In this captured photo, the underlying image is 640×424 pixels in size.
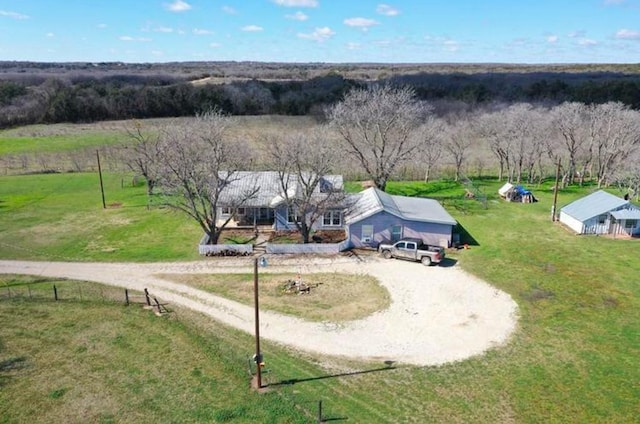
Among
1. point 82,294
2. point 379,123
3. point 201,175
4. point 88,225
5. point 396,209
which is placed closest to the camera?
point 82,294

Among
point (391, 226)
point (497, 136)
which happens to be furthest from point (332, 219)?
point (497, 136)

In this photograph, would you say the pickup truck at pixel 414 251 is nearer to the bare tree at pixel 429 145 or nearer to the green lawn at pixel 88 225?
the green lawn at pixel 88 225

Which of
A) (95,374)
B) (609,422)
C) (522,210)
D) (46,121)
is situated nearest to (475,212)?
(522,210)

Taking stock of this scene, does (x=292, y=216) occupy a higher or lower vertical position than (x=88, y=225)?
higher

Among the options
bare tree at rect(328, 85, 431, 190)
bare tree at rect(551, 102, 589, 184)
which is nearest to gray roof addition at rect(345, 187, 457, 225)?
bare tree at rect(328, 85, 431, 190)

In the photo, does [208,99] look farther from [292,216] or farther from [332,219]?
[292,216]

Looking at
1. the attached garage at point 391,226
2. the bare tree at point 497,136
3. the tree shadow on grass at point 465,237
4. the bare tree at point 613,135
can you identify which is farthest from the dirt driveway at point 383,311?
the bare tree at point 613,135
